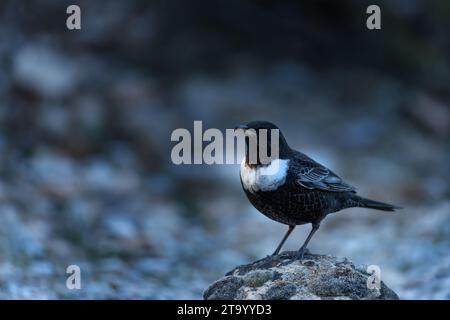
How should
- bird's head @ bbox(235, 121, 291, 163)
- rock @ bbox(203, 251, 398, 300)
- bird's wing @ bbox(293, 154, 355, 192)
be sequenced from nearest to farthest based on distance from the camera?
rock @ bbox(203, 251, 398, 300), bird's head @ bbox(235, 121, 291, 163), bird's wing @ bbox(293, 154, 355, 192)

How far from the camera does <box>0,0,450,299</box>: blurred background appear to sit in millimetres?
8734

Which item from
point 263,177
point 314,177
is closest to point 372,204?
point 314,177

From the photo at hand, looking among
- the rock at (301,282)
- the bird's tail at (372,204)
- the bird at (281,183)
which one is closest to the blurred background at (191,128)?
the bird's tail at (372,204)

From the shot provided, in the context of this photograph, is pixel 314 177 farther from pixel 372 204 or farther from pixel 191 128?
pixel 191 128

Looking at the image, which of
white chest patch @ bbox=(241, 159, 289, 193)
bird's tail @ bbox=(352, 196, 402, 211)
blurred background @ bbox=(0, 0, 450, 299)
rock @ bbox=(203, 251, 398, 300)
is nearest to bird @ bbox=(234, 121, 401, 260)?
white chest patch @ bbox=(241, 159, 289, 193)

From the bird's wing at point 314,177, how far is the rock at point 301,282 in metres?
0.58

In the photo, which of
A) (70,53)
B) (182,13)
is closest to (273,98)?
(182,13)

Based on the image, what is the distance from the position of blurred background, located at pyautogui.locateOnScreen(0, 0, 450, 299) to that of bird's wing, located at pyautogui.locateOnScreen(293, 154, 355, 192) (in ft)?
5.40

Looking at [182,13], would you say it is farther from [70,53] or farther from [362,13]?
[362,13]

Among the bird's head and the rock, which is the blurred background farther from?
the bird's head

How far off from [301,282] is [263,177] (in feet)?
2.71

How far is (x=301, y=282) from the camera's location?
5.82 meters

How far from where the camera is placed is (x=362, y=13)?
1345cm

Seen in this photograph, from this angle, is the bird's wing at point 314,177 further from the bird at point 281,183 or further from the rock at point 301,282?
the rock at point 301,282
